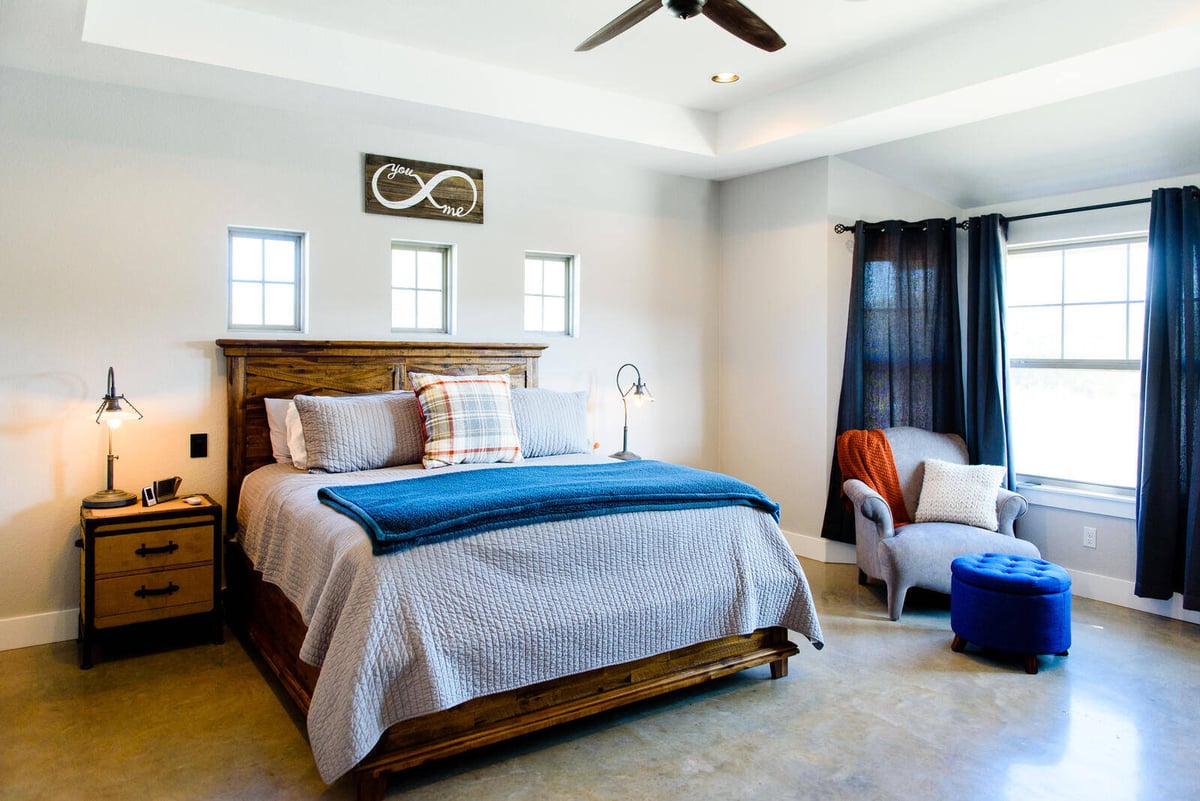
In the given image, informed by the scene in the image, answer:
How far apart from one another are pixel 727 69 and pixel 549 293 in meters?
1.66

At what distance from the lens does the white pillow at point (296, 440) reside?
3541mm

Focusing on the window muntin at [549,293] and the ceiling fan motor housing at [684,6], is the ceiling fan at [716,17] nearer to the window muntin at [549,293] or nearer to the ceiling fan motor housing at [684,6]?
the ceiling fan motor housing at [684,6]

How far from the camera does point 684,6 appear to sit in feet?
Answer: 8.13

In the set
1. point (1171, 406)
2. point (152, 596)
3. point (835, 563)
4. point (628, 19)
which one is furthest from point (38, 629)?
point (1171, 406)

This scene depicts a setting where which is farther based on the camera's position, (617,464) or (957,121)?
(957,121)

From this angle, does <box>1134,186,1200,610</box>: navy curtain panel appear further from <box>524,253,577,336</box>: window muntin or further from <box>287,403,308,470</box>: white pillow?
<box>287,403,308,470</box>: white pillow

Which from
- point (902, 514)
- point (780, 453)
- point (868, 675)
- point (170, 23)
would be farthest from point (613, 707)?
point (170, 23)

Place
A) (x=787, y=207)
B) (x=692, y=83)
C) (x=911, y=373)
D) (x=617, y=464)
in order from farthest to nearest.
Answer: (x=787, y=207) < (x=911, y=373) < (x=692, y=83) < (x=617, y=464)

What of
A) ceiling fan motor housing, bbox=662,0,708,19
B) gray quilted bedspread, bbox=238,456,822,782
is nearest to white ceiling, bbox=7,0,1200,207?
ceiling fan motor housing, bbox=662,0,708,19

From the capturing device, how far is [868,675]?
10.2ft

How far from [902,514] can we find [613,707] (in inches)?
88.5

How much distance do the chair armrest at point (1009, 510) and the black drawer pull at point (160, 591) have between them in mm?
3863

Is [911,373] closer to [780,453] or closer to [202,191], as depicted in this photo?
[780,453]

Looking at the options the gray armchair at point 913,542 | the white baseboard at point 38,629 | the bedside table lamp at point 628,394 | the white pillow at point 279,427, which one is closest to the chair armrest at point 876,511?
the gray armchair at point 913,542
